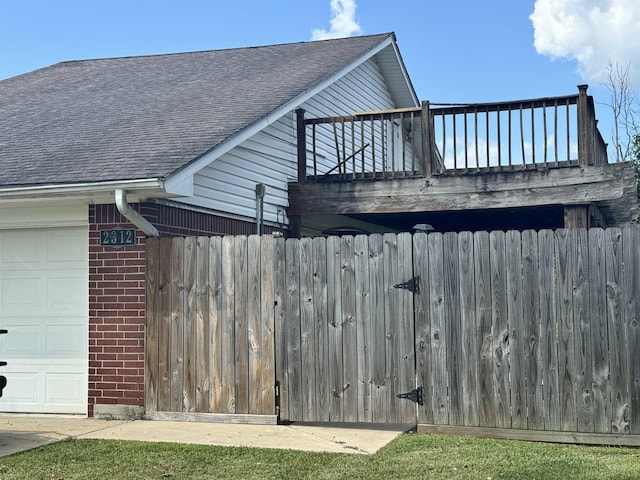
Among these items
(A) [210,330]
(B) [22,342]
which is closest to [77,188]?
(A) [210,330]

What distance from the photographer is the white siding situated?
31.1 feet

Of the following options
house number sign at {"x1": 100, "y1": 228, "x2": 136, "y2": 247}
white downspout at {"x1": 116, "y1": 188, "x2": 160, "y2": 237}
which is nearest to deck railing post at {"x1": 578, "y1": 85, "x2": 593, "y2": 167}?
white downspout at {"x1": 116, "y1": 188, "x2": 160, "y2": 237}

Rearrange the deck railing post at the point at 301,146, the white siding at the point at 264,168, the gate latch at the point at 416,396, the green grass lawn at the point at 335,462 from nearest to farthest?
the green grass lawn at the point at 335,462 < the gate latch at the point at 416,396 < the white siding at the point at 264,168 < the deck railing post at the point at 301,146

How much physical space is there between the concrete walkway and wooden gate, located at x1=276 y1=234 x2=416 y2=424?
19 centimetres

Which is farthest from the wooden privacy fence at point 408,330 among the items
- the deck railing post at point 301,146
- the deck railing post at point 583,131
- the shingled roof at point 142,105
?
the deck railing post at point 301,146

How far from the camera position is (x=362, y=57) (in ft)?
44.4

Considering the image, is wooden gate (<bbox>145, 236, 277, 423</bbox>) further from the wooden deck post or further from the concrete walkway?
the wooden deck post

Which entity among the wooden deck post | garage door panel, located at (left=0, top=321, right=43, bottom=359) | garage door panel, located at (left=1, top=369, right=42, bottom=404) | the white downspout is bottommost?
garage door panel, located at (left=1, top=369, right=42, bottom=404)

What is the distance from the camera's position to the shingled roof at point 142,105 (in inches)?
324

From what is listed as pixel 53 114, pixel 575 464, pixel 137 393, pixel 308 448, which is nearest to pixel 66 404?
pixel 137 393

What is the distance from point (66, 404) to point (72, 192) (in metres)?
2.41

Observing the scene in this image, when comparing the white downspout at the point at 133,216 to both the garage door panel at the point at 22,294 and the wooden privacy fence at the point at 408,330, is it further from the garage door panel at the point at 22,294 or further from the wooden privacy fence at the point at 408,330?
the garage door panel at the point at 22,294

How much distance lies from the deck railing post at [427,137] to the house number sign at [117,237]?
4.46m

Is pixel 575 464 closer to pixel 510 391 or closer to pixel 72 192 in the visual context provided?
pixel 510 391
